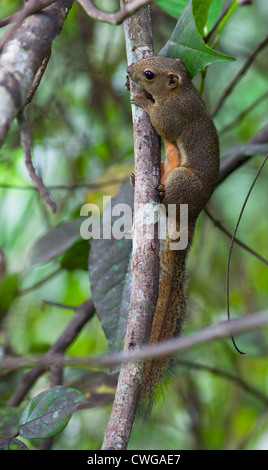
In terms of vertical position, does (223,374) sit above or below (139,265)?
above

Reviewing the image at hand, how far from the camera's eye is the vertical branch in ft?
4.13

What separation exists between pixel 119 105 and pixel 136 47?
1.93 meters

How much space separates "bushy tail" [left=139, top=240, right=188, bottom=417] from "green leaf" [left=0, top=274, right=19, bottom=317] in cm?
73

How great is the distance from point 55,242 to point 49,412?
3.33 feet

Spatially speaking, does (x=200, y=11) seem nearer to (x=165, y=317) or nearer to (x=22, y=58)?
(x=22, y=58)

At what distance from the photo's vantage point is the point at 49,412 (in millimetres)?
1546

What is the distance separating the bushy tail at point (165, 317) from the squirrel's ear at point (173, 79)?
0.79 meters

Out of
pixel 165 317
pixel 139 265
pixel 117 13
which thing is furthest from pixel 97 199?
pixel 117 13

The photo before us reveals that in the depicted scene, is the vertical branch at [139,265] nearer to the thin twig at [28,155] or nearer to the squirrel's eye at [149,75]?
the thin twig at [28,155]

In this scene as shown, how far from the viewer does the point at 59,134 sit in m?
3.61

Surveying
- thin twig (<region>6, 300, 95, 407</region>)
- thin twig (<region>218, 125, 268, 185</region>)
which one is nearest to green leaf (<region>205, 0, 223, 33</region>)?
thin twig (<region>218, 125, 268, 185</region>)

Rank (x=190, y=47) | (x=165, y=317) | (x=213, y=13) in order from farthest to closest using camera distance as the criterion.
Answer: (x=213, y=13) < (x=165, y=317) < (x=190, y=47)

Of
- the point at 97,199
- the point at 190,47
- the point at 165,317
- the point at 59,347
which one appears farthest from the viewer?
the point at 97,199
